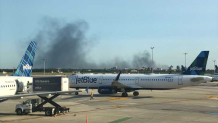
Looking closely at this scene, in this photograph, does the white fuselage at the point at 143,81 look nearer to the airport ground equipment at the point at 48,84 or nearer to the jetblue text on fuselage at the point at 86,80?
the jetblue text on fuselage at the point at 86,80

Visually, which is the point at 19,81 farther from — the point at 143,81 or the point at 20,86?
the point at 143,81

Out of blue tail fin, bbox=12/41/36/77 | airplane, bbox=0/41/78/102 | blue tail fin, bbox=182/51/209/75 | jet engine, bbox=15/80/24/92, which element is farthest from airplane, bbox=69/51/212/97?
jet engine, bbox=15/80/24/92

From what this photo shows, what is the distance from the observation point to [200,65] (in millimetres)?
51281

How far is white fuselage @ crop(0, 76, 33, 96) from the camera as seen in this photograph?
27663 mm

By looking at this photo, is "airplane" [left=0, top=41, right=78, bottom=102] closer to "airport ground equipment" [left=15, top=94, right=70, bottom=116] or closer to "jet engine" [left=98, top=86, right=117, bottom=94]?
"airport ground equipment" [left=15, top=94, right=70, bottom=116]

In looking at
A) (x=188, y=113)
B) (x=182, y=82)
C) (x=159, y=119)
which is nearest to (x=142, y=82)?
(x=182, y=82)

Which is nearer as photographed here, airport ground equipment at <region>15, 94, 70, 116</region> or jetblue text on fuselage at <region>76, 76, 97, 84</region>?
airport ground equipment at <region>15, 94, 70, 116</region>

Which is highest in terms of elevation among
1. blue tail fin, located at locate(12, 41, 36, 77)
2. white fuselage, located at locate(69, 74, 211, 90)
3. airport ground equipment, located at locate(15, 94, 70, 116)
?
blue tail fin, located at locate(12, 41, 36, 77)

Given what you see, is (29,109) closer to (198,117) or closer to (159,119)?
(159,119)

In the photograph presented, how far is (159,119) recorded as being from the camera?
89.6 feet

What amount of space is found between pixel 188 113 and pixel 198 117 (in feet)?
9.31

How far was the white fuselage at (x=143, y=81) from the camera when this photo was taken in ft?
165

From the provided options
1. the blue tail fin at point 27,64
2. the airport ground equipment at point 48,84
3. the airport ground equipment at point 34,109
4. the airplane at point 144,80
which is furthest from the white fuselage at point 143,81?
the airport ground equipment at point 48,84

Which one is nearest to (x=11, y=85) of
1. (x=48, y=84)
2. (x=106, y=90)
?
(x=48, y=84)
